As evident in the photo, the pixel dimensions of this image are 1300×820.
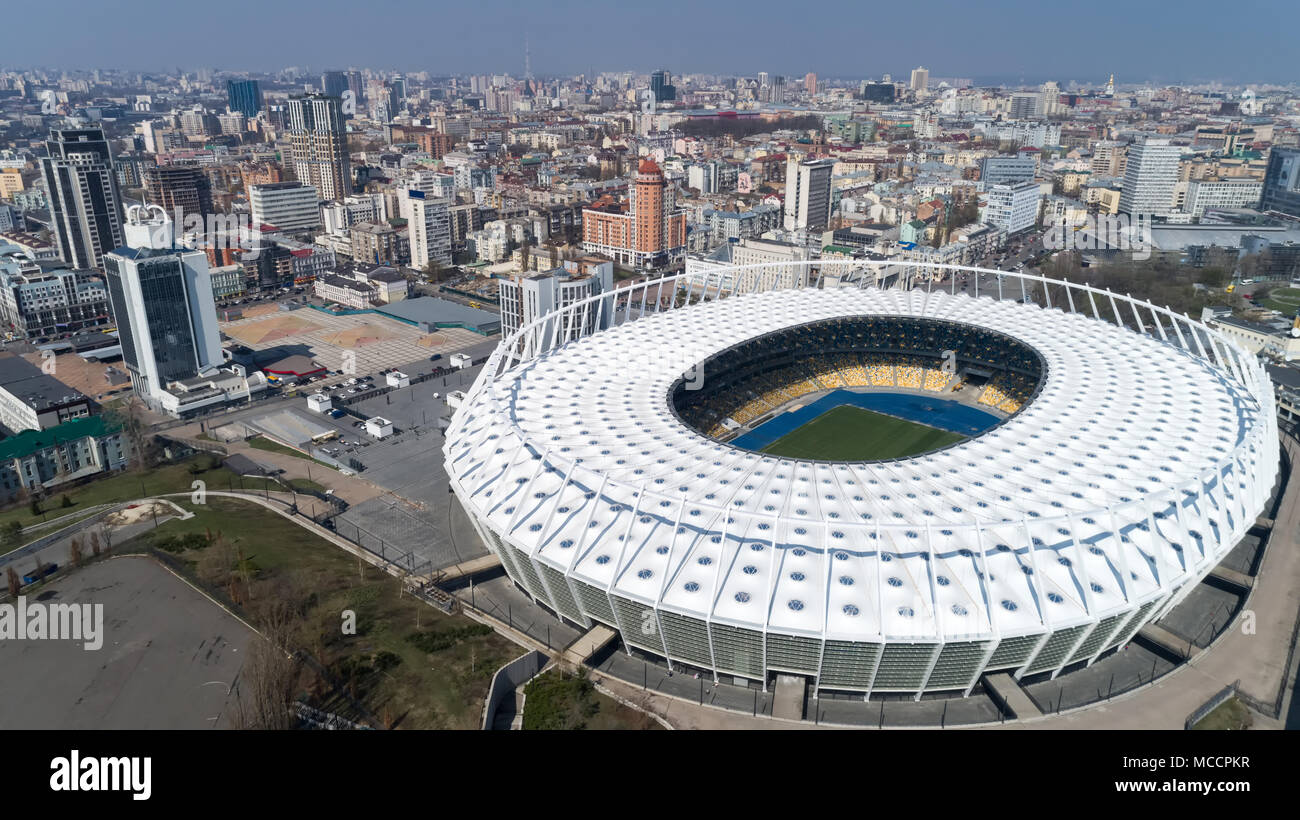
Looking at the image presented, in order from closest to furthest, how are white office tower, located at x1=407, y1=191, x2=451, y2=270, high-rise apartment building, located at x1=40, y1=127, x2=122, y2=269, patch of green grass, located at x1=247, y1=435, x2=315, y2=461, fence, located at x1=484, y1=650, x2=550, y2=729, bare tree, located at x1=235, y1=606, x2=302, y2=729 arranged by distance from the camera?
bare tree, located at x1=235, y1=606, x2=302, y2=729
fence, located at x1=484, y1=650, x2=550, y2=729
patch of green grass, located at x1=247, y1=435, x2=315, y2=461
high-rise apartment building, located at x1=40, y1=127, x2=122, y2=269
white office tower, located at x1=407, y1=191, x2=451, y2=270

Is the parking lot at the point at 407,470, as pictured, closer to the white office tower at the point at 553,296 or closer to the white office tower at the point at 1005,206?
the white office tower at the point at 553,296

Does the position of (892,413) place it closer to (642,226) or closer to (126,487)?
(126,487)

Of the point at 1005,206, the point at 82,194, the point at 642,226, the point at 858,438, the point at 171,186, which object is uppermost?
the point at 82,194

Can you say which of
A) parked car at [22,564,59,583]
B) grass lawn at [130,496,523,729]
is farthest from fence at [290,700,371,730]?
parked car at [22,564,59,583]

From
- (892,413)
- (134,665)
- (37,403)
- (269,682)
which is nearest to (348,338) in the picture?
(37,403)

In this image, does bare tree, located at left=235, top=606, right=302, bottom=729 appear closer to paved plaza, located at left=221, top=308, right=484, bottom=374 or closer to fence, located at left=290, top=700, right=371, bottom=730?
fence, located at left=290, top=700, right=371, bottom=730

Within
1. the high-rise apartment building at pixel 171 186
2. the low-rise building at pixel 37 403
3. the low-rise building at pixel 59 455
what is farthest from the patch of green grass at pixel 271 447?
the high-rise apartment building at pixel 171 186
